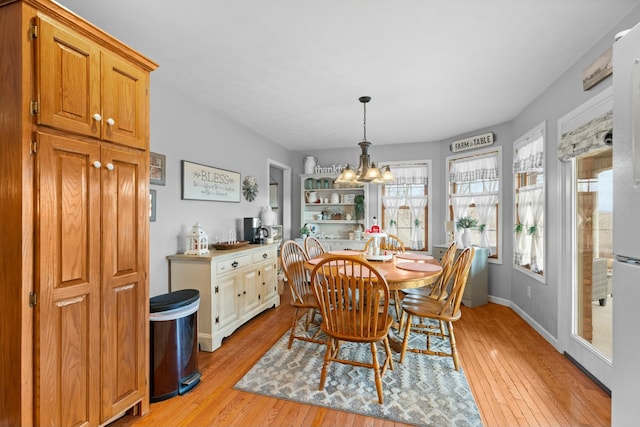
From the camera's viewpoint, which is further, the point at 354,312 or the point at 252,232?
the point at 252,232

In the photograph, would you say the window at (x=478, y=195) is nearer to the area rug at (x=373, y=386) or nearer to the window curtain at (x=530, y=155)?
the window curtain at (x=530, y=155)

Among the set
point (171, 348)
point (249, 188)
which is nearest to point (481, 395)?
point (171, 348)

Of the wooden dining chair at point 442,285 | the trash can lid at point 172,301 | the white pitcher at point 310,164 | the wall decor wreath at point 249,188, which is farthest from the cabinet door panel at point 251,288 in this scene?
the white pitcher at point 310,164

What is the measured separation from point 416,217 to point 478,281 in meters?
1.51

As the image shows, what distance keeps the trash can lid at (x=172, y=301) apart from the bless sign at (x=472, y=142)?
427cm

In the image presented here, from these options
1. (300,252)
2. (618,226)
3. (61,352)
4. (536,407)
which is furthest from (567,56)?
(61,352)

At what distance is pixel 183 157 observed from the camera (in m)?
3.11

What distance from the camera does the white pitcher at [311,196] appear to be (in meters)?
5.54

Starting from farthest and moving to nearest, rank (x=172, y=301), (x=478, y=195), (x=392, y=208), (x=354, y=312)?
(x=392, y=208) < (x=478, y=195) < (x=172, y=301) < (x=354, y=312)

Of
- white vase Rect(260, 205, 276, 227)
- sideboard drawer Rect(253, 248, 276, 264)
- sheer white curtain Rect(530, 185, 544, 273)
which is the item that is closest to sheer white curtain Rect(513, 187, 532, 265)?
sheer white curtain Rect(530, 185, 544, 273)

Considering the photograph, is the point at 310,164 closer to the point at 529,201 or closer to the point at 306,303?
the point at 306,303

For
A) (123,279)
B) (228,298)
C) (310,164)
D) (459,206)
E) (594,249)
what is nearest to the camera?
(123,279)

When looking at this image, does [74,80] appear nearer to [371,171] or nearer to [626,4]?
[371,171]

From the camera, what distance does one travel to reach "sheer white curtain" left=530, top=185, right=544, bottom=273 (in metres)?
3.14
